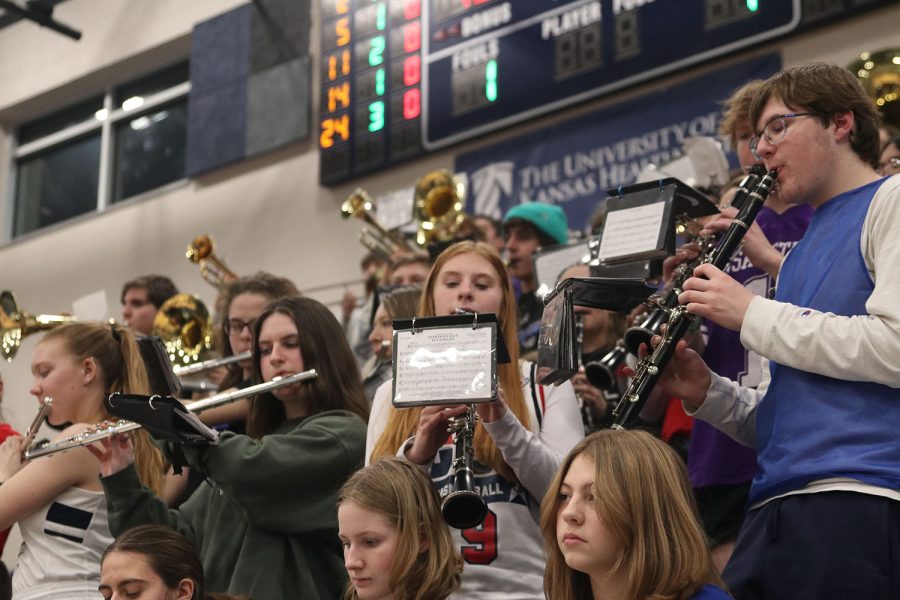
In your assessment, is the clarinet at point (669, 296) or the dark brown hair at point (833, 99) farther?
the clarinet at point (669, 296)

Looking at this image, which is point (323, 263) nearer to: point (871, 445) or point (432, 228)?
point (432, 228)

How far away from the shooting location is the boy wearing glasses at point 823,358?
2184 millimetres

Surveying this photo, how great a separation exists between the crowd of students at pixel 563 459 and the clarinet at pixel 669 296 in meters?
0.04

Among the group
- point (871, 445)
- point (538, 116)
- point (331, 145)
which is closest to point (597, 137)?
point (538, 116)

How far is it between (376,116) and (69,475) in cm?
477

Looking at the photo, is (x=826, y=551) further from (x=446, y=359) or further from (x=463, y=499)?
(x=446, y=359)

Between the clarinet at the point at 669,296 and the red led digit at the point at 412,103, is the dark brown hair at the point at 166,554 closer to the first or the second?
the clarinet at the point at 669,296

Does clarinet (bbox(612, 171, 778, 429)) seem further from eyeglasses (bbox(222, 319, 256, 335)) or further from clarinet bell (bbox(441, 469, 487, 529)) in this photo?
eyeglasses (bbox(222, 319, 256, 335))

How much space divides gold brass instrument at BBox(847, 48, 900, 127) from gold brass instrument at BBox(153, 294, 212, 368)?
120 inches

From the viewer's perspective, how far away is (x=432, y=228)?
6.13 meters

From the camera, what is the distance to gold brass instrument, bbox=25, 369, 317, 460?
10.4ft

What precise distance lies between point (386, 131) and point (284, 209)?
147 centimetres

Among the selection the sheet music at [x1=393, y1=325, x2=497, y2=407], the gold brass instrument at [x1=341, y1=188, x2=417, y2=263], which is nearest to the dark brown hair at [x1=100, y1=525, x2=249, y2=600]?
the sheet music at [x1=393, y1=325, x2=497, y2=407]

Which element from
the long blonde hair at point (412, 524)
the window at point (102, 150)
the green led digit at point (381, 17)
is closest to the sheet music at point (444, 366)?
the long blonde hair at point (412, 524)
